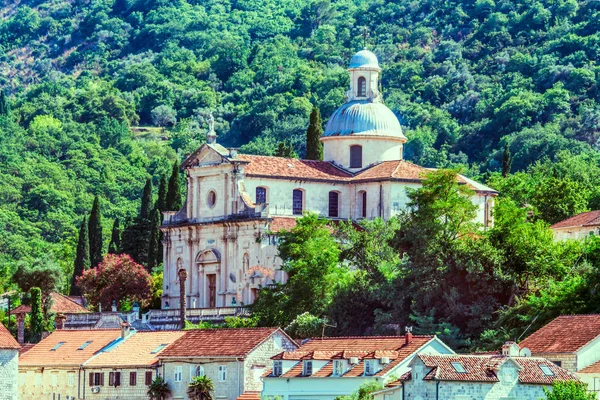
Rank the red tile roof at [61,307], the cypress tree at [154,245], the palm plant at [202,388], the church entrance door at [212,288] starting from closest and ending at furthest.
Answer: the palm plant at [202,388]
the church entrance door at [212,288]
the red tile roof at [61,307]
the cypress tree at [154,245]

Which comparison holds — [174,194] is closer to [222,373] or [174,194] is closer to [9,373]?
[9,373]

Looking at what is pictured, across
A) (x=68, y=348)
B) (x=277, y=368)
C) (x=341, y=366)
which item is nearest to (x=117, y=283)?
(x=68, y=348)

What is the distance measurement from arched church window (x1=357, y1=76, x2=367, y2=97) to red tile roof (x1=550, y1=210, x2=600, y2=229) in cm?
1508

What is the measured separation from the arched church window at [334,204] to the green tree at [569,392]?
47179 millimetres

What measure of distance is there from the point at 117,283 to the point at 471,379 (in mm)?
49680

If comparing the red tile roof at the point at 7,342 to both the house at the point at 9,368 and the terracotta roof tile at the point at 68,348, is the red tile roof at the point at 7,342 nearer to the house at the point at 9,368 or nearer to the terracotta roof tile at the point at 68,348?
the house at the point at 9,368

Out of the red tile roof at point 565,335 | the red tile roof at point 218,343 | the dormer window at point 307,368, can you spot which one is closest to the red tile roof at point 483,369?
the red tile roof at point 565,335

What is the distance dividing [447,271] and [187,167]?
26610mm

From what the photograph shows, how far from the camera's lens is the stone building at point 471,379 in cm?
6900

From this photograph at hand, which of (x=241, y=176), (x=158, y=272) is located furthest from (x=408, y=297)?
(x=158, y=272)

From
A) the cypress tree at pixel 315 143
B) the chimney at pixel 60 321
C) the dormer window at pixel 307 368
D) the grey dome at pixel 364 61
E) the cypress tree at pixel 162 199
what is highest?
the grey dome at pixel 364 61

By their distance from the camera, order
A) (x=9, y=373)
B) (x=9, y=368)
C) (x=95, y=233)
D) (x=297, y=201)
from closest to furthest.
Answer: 1. (x=9, y=373)
2. (x=9, y=368)
3. (x=297, y=201)
4. (x=95, y=233)

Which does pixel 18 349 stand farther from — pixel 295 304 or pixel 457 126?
pixel 457 126

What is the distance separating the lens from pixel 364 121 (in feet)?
388
